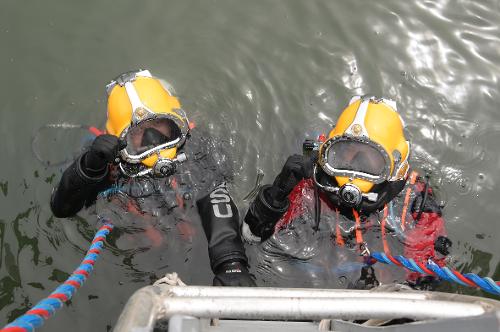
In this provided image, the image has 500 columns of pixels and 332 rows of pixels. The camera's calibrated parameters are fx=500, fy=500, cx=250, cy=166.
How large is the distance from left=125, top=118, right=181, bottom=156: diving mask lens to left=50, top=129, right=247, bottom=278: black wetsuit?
12.1 inches

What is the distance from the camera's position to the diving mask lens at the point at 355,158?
12.9 feet

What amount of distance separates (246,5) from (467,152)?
294 cm

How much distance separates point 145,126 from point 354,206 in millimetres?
1799

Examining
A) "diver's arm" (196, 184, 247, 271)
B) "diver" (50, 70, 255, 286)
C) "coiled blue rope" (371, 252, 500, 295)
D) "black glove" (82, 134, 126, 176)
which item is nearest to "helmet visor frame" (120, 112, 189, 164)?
"diver" (50, 70, 255, 286)

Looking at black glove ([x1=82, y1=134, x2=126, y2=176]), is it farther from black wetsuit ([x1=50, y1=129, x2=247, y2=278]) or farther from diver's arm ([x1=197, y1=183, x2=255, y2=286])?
diver's arm ([x1=197, y1=183, x2=255, y2=286])

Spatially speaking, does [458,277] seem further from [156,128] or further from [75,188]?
[75,188]

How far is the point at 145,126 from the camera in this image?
13.2 ft

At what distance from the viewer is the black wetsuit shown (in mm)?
3887

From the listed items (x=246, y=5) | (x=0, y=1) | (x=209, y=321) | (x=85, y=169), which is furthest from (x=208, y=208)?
(x=0, y=1)

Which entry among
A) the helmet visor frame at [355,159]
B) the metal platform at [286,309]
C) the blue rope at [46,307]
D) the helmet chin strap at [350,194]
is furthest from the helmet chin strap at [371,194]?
the metal platform at [286,309]

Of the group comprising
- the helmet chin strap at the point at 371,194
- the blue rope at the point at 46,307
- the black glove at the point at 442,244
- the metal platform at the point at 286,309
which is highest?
the metal platform at the point at 286,309

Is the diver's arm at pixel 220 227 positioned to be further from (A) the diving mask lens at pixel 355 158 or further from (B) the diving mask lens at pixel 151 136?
(A) the diving mask lens at pixel 355 158

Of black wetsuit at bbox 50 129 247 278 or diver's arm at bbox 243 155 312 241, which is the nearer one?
diver's arm at bbox 243 155 312 241

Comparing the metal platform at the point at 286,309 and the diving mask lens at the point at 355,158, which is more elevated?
the metal platform at the point at 286,309
